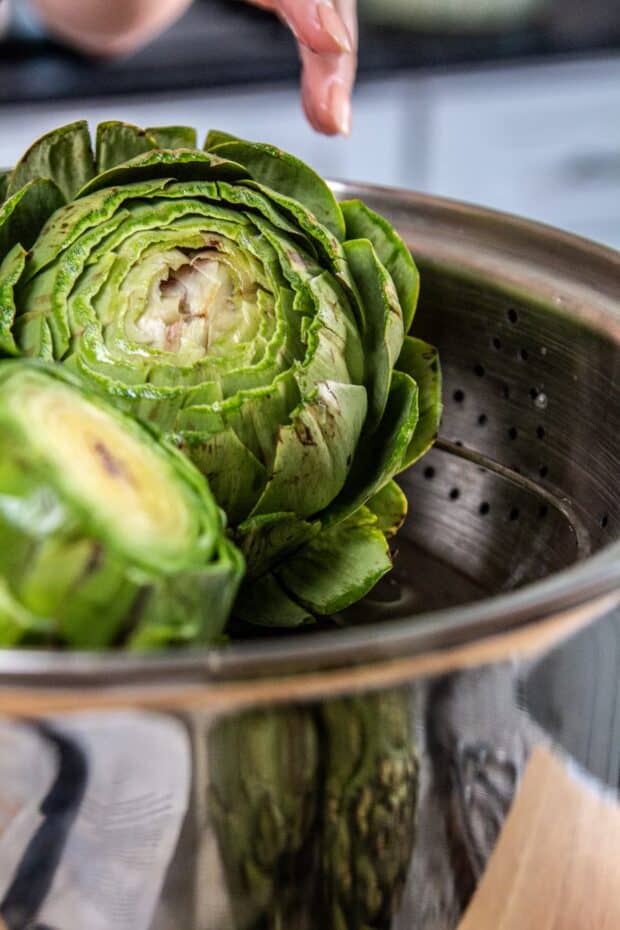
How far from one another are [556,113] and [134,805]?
144 centimetres

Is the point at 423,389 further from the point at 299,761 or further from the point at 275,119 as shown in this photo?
the point at 275,119

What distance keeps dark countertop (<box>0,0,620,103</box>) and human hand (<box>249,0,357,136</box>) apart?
0.81 metres

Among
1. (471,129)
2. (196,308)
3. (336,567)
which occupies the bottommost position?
(471,129)

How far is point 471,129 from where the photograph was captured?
162cm

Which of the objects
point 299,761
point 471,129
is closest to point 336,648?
point 299,761

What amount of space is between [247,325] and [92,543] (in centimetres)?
19

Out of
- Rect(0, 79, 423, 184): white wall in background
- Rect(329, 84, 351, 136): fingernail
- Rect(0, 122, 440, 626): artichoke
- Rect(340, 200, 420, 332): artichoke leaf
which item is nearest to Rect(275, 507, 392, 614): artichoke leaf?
Rect(0, 122, 440, 626): artichoke

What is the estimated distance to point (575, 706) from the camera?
0.41 m

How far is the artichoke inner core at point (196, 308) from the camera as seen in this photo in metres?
0.53

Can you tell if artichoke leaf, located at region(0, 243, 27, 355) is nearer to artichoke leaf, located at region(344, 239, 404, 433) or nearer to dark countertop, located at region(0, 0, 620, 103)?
artichoke leaf, located at region(344, 239, 404, 433)

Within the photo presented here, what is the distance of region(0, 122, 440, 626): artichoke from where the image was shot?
20.7 inches

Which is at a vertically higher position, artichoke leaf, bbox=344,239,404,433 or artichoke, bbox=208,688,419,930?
artichoke leaf, bbox=344,239,404,433

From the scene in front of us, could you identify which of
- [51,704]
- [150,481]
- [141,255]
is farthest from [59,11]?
[51,704]

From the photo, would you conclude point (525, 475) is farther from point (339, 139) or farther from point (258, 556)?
point (339, 139)
